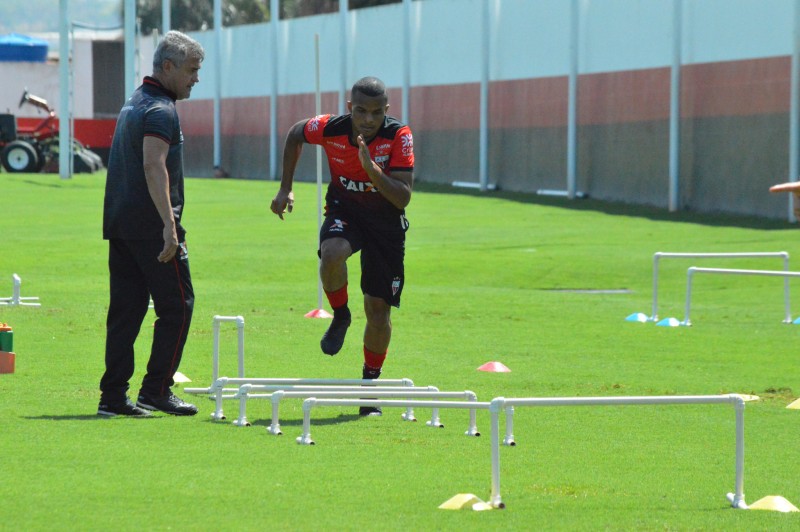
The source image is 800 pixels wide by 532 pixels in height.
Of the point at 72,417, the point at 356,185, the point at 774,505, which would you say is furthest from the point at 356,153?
the point at 774,505

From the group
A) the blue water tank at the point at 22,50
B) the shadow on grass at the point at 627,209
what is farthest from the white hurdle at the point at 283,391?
the blue water tank at the point at 22,50

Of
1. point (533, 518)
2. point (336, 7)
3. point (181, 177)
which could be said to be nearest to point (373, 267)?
point (181, 177)

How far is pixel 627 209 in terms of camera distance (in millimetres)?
36688

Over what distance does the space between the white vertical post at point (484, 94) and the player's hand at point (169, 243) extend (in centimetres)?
3591

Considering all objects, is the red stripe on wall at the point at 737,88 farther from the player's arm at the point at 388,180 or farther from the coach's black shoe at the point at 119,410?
the coach's black shoe at the point at 119,410

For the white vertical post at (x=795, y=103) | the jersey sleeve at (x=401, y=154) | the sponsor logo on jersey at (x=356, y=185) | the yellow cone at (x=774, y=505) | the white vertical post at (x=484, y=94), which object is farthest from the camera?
the white vertical post at (x=484, y=94)

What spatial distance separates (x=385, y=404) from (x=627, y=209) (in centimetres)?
3025

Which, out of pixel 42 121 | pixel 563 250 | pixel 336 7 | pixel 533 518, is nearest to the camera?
pixel 533 518

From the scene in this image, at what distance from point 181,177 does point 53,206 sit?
86.7 feet

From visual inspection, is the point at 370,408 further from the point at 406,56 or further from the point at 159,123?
the point at 406,56

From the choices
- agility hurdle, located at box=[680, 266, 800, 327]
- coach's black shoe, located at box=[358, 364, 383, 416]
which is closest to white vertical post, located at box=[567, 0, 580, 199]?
agility hurdle, located at box=[680, 266, 800, 327]

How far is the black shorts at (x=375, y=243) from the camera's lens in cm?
921

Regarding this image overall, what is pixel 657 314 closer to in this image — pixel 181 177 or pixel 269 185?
pixel 181 177

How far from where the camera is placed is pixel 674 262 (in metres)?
24.2
